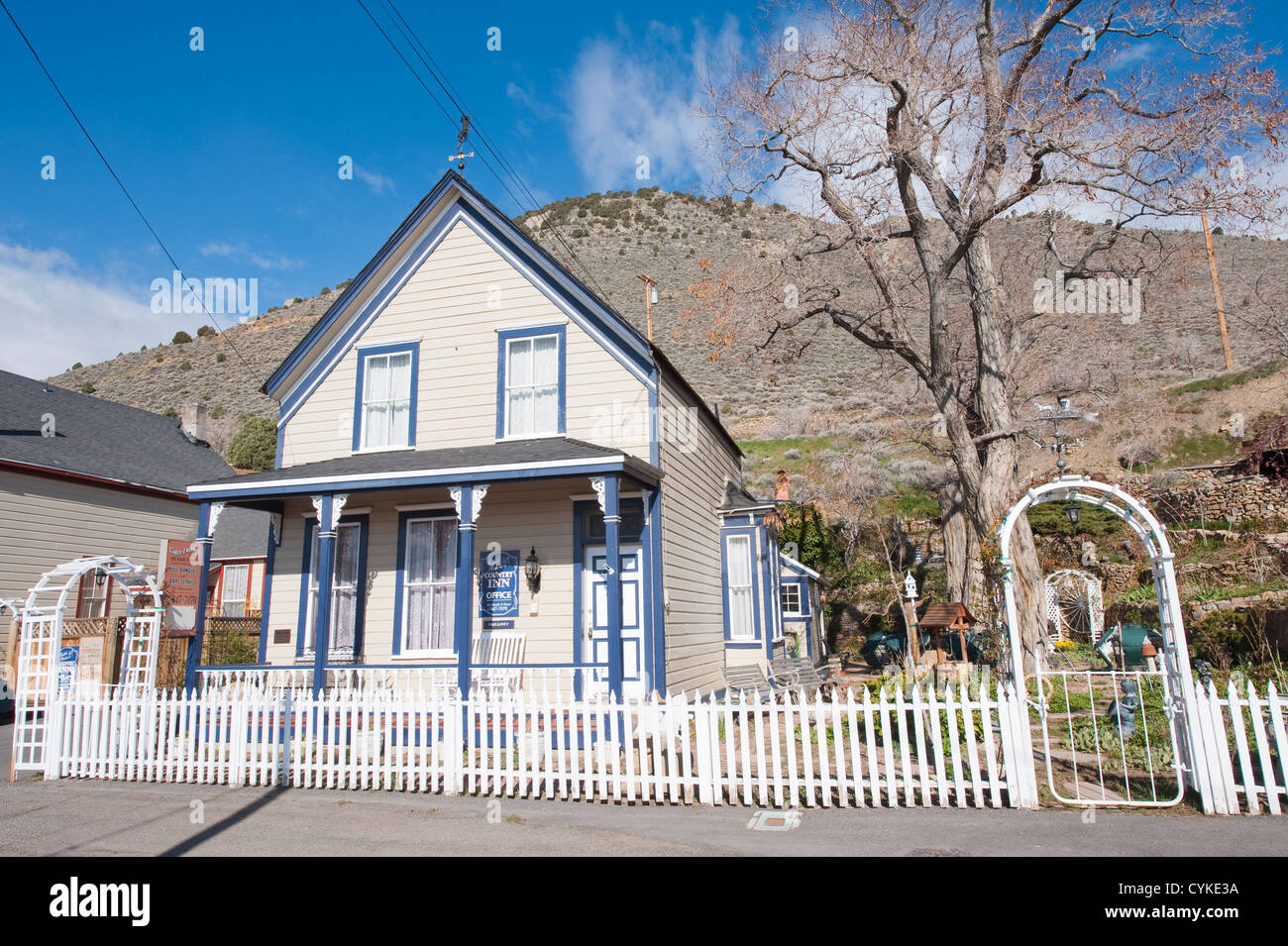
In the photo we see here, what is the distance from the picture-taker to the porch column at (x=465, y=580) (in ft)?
34.1

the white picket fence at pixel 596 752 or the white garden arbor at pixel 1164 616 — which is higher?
the white garden arbor at pixel 1164 616

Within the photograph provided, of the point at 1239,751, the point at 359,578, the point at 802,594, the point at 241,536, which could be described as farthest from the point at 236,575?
the point at 1239,751

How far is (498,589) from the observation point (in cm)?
1259

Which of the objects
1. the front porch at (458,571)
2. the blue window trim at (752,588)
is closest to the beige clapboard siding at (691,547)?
the blue window trim at (752,588)

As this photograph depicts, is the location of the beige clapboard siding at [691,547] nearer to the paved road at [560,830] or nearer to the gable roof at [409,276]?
the gable roof at [409,276]

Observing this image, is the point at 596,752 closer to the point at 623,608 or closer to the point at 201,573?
the point at 623,608

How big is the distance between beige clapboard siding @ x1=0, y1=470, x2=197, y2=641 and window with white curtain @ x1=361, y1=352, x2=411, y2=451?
835cm

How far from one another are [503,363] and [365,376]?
8.99 feet

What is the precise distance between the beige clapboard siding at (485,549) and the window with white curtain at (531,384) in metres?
1.19

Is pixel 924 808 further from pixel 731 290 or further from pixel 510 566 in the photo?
pixel 731 290

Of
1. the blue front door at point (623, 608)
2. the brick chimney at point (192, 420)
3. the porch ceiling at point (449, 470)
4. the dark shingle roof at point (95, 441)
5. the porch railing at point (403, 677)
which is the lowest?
the porch railing at point (403, 677)

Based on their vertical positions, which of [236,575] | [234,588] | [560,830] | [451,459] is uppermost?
[451,459]

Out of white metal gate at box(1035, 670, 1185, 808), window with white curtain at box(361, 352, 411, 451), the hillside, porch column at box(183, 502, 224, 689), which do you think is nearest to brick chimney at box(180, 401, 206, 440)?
the hillside
